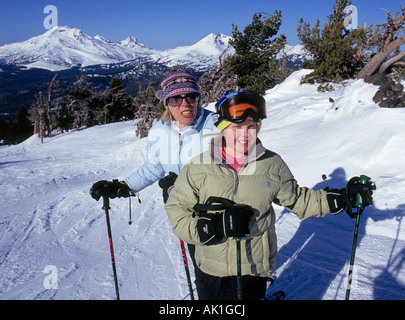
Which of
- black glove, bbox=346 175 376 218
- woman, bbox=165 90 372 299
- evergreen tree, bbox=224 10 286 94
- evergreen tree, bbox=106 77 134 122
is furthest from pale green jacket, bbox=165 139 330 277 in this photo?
evergreen tree, bbox=106 77 134 122

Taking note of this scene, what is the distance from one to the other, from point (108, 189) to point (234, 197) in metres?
1.44

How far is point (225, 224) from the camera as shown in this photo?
167cm

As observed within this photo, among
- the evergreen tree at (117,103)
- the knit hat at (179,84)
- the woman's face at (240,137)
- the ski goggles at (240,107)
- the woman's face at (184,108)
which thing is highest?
the evergreen tree at (117,103)

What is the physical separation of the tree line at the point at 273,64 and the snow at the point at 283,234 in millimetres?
2086

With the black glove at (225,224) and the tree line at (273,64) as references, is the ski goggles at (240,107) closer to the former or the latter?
the black glove at (225,224)

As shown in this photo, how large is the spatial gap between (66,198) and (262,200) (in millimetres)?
6782

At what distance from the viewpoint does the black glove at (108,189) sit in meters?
2.57

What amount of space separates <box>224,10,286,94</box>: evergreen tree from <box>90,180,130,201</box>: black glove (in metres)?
21.5

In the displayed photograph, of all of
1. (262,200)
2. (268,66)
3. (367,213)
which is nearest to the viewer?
(262,200)

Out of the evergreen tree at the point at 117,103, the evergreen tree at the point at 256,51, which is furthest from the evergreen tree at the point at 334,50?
the evergreen tree at the point at 117,103

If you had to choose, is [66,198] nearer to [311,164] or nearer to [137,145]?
[311,164]

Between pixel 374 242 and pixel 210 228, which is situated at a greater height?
pixel 210 228
